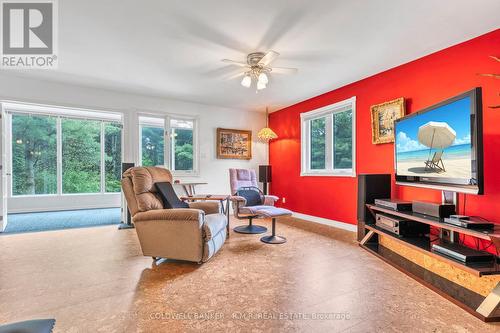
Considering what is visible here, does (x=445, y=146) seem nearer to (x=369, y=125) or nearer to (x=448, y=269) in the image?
(x=448, y=269)

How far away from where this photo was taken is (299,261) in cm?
269

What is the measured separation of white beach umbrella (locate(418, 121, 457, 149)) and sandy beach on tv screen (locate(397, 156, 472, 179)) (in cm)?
16

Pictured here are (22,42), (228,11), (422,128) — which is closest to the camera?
(228,11)

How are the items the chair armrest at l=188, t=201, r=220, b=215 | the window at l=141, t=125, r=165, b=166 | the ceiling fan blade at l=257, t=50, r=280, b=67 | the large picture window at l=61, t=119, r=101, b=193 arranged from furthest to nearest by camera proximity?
the large picture window at l=61, t=119, r=101, b=193, the window at l=141, t=125, r=165, b=166, the chair armrest at l=188, t=201, r=220, b=215, the ceiling fan blade at l=257, t=50, r=280, b=67

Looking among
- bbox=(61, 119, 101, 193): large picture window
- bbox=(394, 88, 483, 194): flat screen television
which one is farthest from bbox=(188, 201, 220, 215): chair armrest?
bbox=(61, 119, 101, 193): large picture window

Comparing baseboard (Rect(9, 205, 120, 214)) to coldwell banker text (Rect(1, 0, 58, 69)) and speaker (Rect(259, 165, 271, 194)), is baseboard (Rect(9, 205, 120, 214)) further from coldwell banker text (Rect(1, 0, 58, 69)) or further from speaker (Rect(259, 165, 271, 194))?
speaker (Rect(259, 165, 271, 194))

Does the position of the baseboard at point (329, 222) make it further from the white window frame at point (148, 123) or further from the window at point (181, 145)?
the white window frame at point (148, 123)

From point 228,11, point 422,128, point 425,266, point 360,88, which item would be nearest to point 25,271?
point 228,11

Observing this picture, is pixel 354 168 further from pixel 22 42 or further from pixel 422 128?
pixel 22 42

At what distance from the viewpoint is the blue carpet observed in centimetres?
423

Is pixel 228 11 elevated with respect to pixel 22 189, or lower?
elevated

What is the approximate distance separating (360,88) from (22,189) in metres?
7.31

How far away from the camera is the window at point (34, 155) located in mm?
5668

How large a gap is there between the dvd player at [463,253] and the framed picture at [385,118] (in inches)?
63.5
